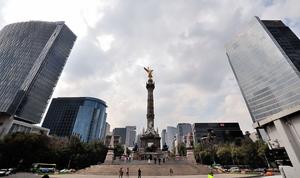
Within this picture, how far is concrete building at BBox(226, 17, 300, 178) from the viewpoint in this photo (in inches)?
3167

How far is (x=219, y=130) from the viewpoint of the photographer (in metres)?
115

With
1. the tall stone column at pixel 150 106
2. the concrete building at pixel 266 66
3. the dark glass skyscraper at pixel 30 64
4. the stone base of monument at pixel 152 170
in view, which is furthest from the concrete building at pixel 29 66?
the concrete building at pixel 266 66

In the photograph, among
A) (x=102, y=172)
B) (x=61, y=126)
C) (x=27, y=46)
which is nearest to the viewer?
(x=102, y=172)

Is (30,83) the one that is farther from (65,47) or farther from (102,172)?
(102,172)

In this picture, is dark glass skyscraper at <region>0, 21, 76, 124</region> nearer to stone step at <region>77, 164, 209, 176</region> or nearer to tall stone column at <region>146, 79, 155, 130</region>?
tall stone column at <region>146, 79, 155, 130</region>

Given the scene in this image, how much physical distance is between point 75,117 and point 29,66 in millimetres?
67113

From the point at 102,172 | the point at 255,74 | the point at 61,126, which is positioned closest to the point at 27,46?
the point at 61,126

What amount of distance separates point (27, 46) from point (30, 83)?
2113 centimetres

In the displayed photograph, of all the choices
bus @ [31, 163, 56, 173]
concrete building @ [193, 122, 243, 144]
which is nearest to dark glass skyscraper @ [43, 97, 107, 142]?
concrete building @ [193, 122, 243, 144]

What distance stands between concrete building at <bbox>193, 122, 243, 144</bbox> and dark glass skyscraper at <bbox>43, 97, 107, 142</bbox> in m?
84.0

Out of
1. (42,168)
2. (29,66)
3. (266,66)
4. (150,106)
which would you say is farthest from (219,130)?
(29,66)

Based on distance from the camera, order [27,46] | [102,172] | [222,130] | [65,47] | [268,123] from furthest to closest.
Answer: [222,130], [65,47], [27,46], [102,172], [268,123]

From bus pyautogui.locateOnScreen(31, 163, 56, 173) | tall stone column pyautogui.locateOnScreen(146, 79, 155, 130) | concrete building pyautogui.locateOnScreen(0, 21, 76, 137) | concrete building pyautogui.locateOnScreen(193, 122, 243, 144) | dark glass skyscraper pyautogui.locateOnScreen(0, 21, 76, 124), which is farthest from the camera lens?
concrete building pyautogui.locateOnScreen(193, 122, 243, 144)

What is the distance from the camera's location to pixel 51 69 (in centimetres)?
9538
